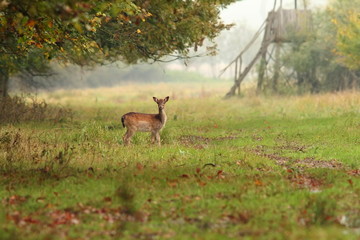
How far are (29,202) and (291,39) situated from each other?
35.1 metres

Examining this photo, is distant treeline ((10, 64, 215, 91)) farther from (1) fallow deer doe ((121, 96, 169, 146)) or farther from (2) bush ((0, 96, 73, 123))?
(1) fallow deer doe ((121, 96, 169, 146))

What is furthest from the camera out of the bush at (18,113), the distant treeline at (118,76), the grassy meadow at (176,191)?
the distant treeline at (118,76)

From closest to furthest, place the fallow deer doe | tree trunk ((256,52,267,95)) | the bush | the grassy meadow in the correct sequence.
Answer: the grassy meadow < the fallow deer doe < the bush < tree trunk ((256,52,267,95))

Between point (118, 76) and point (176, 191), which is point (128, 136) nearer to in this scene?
point (176, 191)

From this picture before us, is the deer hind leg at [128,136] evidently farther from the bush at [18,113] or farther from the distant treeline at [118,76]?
the distant treeline at [118,76]

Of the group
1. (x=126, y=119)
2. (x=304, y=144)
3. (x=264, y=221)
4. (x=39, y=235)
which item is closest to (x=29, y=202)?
(x=39, y=235)

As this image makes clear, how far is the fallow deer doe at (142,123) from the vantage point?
16.0 m

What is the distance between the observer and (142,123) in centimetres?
1620

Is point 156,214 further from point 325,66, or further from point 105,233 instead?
point 325,66

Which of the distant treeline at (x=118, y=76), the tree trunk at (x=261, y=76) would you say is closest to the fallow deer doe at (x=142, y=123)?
the tree trunk at (x=261, y=76)

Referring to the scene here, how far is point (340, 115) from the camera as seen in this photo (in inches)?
1016

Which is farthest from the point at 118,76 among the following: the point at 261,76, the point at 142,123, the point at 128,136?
the point at 128,136

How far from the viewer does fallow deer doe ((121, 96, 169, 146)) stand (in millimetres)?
16031

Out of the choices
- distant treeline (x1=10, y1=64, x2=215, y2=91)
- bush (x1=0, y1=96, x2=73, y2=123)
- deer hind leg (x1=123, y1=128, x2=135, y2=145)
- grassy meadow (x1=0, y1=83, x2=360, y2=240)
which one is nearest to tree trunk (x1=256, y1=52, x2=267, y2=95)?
bush (x1=0, y1=96, x2=73, y2=123)
